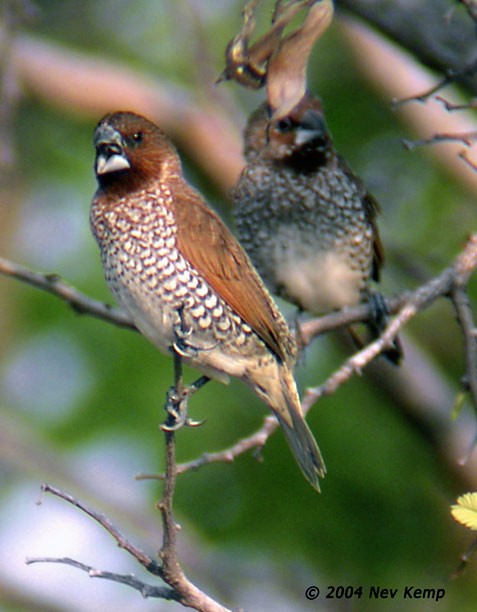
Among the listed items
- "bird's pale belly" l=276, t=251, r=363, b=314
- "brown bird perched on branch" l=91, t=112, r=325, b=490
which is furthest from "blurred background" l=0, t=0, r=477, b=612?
"brown bird perched on branch" l=91, t=112, r=325, b=490

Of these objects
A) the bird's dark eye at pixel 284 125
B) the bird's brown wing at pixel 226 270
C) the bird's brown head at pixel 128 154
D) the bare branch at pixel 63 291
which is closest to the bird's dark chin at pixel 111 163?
the bird's brown head at pixel 128 154

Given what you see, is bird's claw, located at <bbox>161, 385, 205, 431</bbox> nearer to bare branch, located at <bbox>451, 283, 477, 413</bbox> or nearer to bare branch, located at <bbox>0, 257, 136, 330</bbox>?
bare branch, located at <bbox>451, 283, 477, 413</bbox>

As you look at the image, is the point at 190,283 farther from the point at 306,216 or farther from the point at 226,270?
the point at 306,216

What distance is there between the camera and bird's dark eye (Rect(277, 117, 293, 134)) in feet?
17.0

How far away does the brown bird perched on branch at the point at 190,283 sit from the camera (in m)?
3.87

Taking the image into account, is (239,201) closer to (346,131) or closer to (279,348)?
(279,348)

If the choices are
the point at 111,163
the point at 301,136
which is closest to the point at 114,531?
the point at 111,163

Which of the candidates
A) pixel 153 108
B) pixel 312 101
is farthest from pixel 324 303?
pixel 153 108

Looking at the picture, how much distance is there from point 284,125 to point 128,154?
1.22 m

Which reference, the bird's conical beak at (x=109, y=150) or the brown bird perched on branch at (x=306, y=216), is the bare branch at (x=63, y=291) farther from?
→ the brown bird perched on branch at (x=306, y=216)

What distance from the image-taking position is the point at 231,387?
6715mm

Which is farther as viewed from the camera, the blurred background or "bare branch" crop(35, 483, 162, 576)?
the blurred background

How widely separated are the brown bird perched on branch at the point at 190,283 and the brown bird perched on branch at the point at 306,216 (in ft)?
3.17

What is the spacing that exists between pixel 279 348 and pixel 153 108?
11.1 feet
